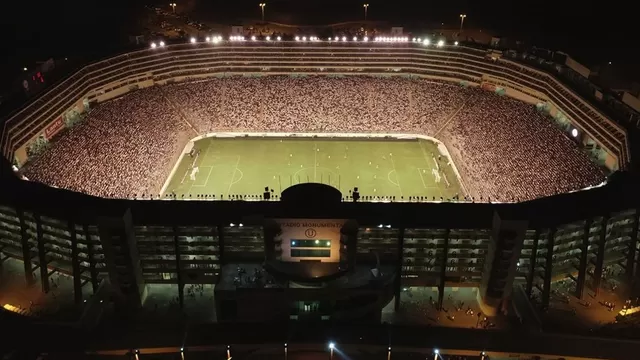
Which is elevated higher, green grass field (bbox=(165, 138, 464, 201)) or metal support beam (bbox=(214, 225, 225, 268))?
metal support beam (bbox=(214, 225, 225, 268))

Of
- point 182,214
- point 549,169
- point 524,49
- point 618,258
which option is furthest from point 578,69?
point 182,214

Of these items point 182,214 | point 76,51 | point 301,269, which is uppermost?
point 76,51

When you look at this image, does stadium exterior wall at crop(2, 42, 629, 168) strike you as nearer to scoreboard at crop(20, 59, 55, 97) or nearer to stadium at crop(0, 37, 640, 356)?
stadium at crop(0, 37, 640, 356)

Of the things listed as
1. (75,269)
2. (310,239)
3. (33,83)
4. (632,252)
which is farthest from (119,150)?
(632,252)

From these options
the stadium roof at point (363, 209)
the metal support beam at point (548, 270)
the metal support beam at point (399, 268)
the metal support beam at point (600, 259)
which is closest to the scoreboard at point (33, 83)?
the stadium roof at point (363, 209)

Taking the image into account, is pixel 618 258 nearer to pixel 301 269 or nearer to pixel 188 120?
pixel 301 269

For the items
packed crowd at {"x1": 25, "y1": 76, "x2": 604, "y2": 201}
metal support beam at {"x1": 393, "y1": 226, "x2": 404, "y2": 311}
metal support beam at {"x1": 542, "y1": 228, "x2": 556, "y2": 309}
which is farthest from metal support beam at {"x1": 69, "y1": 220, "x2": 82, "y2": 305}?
metal support beam at {"x1": 542, "y1": 228, "x2": 556, "y2": 309}

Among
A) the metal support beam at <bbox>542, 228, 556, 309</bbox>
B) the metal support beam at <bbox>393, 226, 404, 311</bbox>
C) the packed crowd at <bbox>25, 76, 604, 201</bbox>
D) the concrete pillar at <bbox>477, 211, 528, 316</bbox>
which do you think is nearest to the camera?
the concrete pillar at <bbox>477, 211, 528, 316</bbox>
